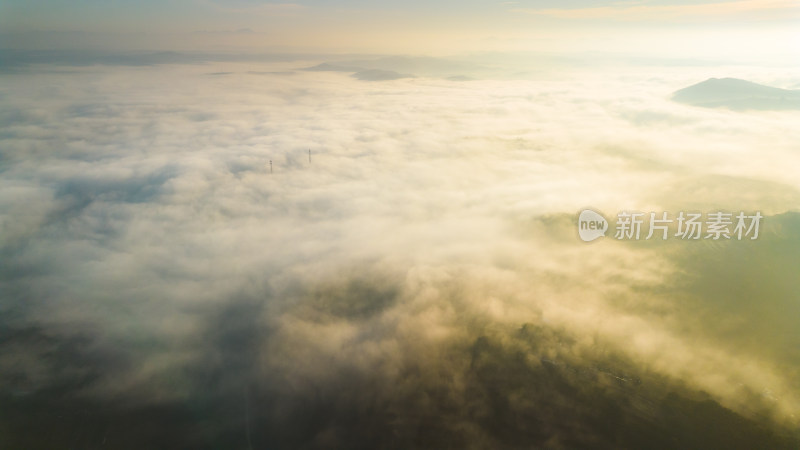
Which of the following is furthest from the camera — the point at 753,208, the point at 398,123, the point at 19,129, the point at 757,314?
the point at 398,123

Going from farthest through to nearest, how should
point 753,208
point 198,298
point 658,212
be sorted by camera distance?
point 658,212, point 753,208, point 198,298

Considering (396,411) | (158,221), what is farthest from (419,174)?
(396,411)

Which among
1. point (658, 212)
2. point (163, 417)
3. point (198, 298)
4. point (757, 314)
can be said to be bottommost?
point (163, 417)

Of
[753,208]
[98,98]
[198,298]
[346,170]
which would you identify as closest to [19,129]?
[98,98]

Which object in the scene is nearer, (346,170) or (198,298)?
(198,298)

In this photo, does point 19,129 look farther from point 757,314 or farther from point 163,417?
point 757,314

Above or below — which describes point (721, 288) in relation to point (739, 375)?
above

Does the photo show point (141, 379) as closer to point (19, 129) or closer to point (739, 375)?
point (739, 375)
